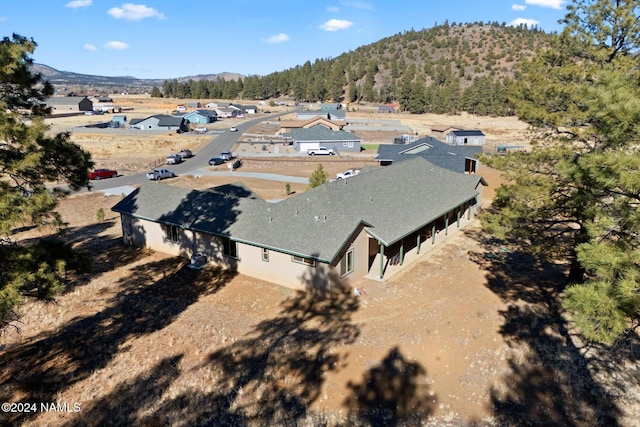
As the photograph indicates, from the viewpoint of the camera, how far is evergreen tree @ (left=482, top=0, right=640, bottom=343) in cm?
1138

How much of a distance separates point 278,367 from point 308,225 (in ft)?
31.2

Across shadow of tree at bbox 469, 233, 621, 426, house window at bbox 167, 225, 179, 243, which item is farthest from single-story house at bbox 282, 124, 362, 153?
shadow of tree at bbox 469, 233, 621, 426

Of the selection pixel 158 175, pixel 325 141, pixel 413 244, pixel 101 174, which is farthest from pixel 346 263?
pixel 325 141

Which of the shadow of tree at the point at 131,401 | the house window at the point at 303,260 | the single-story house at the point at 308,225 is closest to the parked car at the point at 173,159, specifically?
the single-story house at the point at 308,225

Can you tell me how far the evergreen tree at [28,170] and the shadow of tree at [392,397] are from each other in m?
11.6

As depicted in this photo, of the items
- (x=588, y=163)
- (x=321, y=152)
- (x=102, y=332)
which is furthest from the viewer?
(x=321, y=152)

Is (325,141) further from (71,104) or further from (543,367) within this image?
(71,104)

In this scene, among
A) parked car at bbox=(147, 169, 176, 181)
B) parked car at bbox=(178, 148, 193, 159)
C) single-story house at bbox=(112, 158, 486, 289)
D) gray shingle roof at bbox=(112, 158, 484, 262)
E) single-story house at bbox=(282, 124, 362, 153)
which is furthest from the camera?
single-story house at bbox=(282, 124, 362, 153)

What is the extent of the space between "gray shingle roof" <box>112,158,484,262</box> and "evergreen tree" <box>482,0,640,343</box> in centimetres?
645

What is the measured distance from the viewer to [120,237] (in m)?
34.7

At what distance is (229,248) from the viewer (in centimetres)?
2667

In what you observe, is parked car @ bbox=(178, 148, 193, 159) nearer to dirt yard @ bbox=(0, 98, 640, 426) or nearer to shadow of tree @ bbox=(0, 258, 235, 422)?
shadow of tree @ bbox=(0, 258, 235, 422)

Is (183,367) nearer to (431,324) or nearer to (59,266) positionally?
(59,266)

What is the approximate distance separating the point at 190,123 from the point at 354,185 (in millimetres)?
A: 101805
